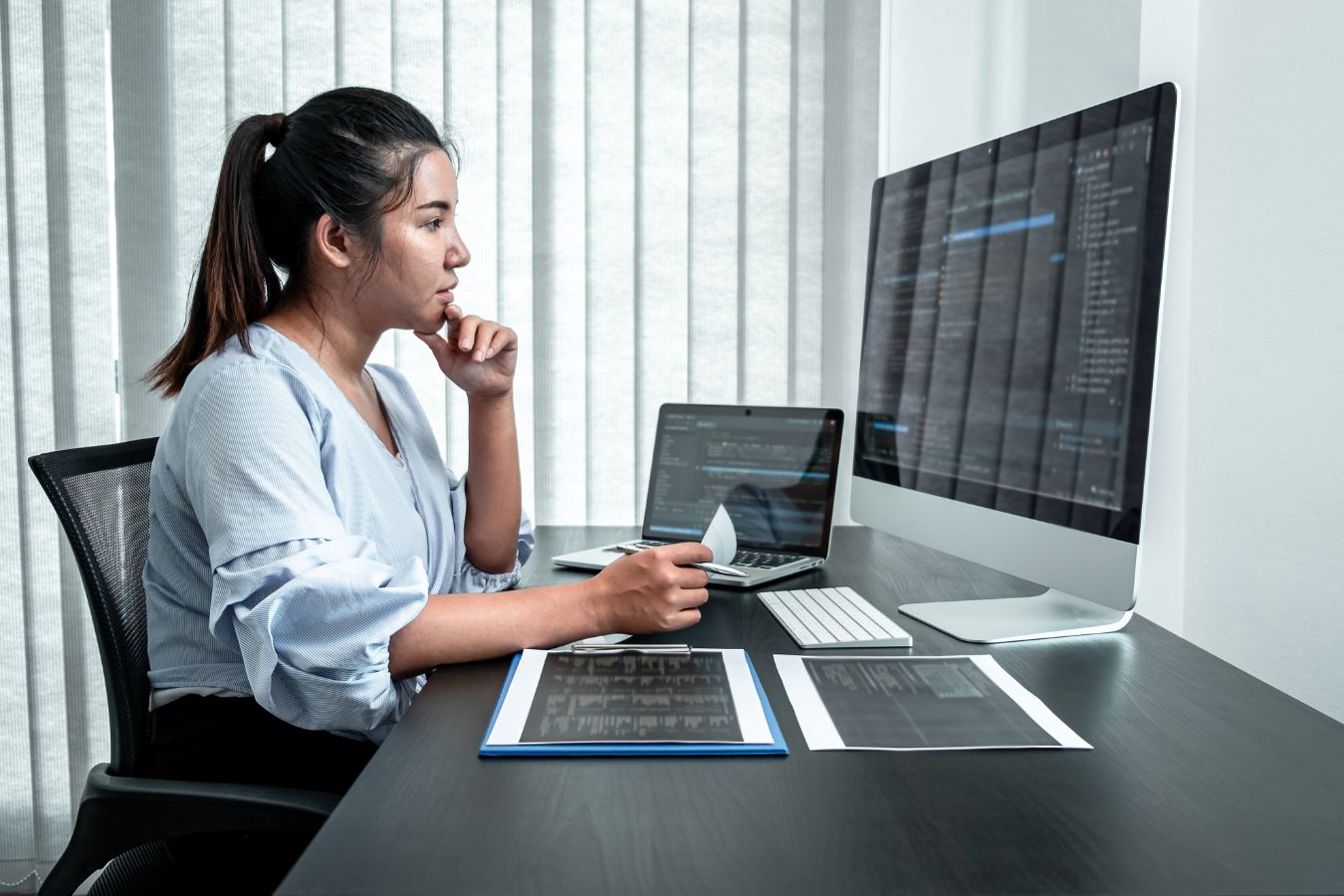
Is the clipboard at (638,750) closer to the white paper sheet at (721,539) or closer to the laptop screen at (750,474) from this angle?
the white paper sheet at (721,539)

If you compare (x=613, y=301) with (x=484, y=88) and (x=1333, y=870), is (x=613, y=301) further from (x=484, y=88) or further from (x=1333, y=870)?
(x=1333, y=870)

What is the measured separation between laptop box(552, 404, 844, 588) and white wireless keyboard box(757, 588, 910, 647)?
0.15m

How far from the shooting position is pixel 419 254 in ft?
3.84

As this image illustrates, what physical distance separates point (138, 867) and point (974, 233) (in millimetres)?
1099

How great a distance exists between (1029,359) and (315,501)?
0.72 metres

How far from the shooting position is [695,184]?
86.0 inches

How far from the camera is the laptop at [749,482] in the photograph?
1.49 metres

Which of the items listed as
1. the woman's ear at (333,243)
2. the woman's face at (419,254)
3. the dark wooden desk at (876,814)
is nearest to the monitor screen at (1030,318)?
the dark wooden desk at (876,814)

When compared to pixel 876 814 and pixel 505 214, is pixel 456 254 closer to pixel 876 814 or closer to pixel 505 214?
pixel 876 814

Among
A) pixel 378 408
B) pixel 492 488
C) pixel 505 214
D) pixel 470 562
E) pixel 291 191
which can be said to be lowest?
pixel 470 562

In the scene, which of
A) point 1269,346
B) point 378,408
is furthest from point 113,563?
point 1269,346

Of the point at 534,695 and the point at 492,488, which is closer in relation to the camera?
the point at 534,695

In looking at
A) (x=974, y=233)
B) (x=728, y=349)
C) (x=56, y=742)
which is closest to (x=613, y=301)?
(x=728, y=349)

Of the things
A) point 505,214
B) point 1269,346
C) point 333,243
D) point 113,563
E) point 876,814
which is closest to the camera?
point 876,814
